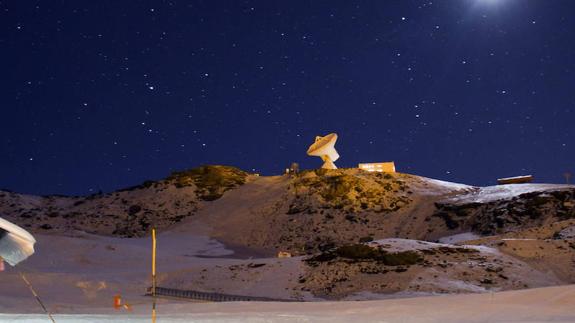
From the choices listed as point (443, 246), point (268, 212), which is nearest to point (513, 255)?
point (443, 246)

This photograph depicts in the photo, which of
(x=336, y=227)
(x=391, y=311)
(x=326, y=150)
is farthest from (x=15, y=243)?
(x=326, y=150)

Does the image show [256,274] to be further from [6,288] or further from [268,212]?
[268,212]

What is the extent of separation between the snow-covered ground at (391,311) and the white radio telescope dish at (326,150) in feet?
225

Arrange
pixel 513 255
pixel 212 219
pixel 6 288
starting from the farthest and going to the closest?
pixel 212 219 → pixel 513 255 → pixel 6 288

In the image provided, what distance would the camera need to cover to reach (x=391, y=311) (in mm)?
14109

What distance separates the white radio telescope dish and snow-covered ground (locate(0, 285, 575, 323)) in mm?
68520

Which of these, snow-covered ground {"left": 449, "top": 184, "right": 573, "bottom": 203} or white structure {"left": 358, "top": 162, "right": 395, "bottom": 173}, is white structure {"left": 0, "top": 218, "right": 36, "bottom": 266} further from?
white structure {"left": 358, "top": 162, "right": 395, "bottom": 173}

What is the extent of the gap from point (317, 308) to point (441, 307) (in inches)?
125

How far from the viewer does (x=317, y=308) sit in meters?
15.3

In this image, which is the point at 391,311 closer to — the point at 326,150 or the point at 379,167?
the point at 326,150

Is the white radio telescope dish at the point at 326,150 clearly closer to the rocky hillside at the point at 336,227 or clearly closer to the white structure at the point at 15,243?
the rocky hillside at the point at 336,227

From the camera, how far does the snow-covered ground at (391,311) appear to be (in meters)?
12.8

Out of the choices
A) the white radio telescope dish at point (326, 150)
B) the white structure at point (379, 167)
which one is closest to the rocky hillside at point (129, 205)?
the white radio telescope dish at point (326, 150)

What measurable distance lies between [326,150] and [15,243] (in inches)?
3100
